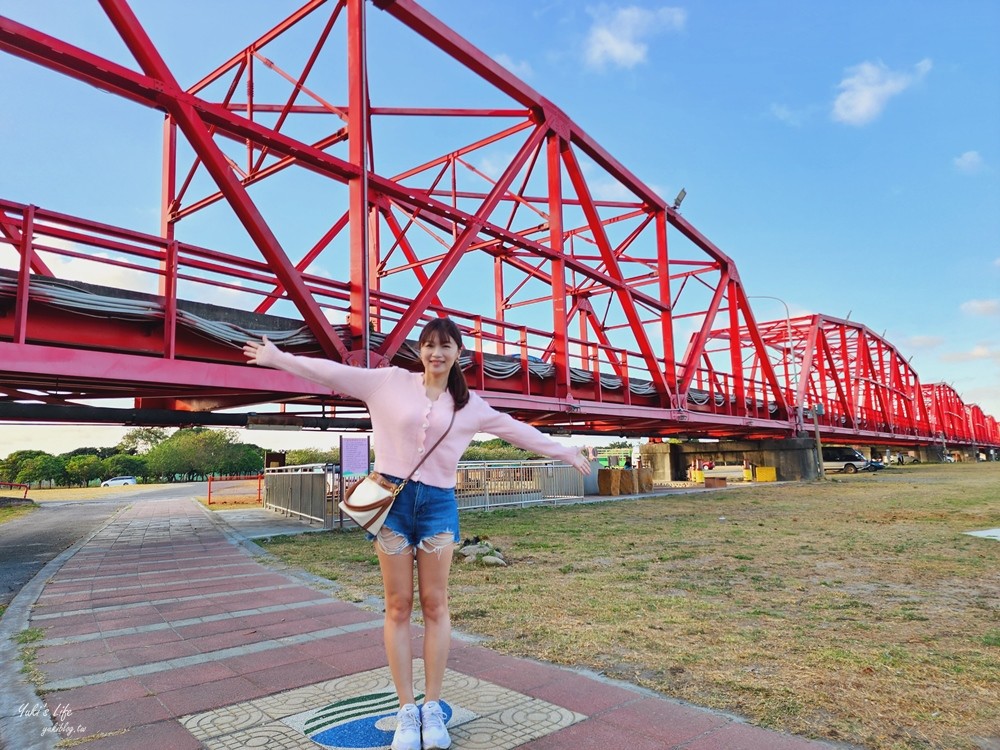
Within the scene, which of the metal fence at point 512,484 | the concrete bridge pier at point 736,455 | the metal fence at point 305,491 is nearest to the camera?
the metal fence at point 305,491

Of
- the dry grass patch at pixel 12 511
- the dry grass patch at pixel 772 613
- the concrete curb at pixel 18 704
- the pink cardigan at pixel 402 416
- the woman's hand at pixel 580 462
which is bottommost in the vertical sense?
the dry grass patch at pixel 772 613

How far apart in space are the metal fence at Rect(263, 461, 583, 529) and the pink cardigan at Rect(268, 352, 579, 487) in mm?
9120

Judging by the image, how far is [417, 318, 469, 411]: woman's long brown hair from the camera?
257 cm

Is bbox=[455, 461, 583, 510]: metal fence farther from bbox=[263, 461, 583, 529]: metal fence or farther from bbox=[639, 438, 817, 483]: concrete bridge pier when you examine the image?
bbox=[639, 438, 817, 483]: concrete bridge pier

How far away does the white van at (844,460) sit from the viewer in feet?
116

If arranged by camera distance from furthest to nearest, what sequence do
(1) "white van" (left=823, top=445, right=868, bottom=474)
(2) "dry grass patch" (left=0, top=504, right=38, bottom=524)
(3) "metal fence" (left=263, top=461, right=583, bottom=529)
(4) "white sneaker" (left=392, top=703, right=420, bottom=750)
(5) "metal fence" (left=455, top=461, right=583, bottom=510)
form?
(1) "white van" (left=823, top=445, right=868, bottom=474)
(2) "dry grass patch" (left=0, top=504, right=38, bottom=524)
(5) "metal fence" (left=455, top=461, right=583, bottom=510)
(3) "metal fence" (left=263, top=461, right=583, bottom=529)
(4) "white sneaker" (left=392, top=703, right=420, bottom=750)

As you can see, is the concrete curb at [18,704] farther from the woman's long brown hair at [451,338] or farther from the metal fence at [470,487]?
the metal fence at [470,487]

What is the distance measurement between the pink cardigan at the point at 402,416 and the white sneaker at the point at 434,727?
89 cm

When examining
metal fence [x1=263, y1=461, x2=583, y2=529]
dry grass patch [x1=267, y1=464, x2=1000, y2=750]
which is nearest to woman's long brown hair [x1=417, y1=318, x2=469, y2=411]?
dry grass patch [x1=267, y1=464, x2=1000, y2=750]

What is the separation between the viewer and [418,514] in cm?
243

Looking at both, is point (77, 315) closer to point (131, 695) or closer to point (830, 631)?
point (131, 695)

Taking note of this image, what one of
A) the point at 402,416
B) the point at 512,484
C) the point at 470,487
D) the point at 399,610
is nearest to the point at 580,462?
the point at 402,416

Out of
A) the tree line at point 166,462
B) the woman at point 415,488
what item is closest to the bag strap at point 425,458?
the woman at point 415,488

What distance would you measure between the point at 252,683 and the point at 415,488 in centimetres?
172
